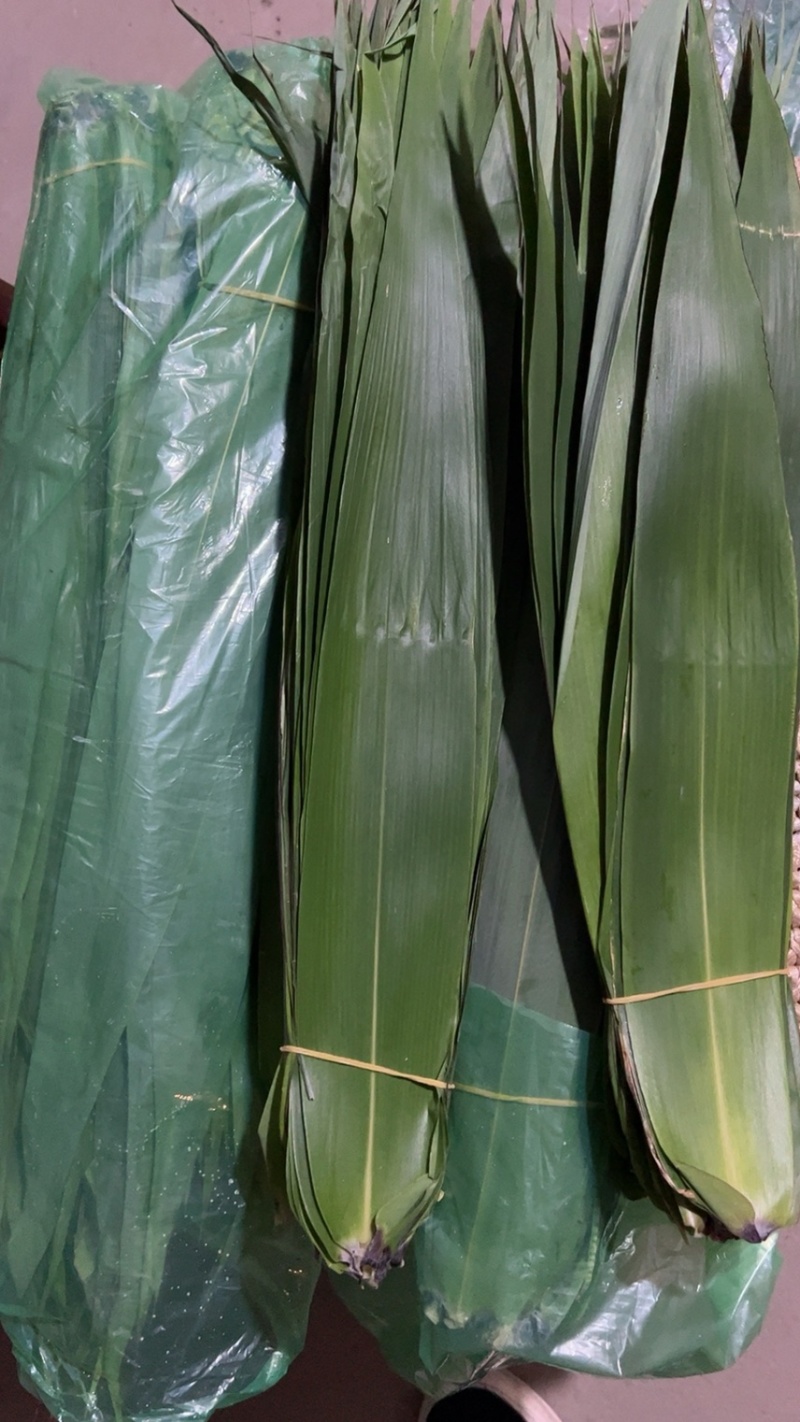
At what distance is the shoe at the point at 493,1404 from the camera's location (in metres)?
0.88

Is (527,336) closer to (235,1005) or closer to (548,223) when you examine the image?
(548,223)

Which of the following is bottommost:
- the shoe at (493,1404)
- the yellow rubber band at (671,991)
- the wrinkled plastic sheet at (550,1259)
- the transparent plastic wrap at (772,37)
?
the shoe at (493,1404)

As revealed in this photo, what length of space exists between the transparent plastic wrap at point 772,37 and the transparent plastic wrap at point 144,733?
305mm

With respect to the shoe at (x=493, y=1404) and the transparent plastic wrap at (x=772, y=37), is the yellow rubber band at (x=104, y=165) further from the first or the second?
the shoe at (x=493, y=1404)

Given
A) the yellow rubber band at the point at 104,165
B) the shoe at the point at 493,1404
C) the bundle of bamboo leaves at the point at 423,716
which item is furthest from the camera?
the shoe at the point at 493,1404

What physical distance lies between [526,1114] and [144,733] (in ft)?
1.14

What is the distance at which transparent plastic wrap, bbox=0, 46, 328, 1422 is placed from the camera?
0.63 metres

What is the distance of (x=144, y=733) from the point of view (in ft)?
2.05

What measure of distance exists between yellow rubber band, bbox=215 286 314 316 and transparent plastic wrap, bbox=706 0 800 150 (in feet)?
1.13

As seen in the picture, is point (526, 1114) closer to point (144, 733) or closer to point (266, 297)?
point (144, 733)

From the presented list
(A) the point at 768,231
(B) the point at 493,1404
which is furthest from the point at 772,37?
(B) the point at 493,1404

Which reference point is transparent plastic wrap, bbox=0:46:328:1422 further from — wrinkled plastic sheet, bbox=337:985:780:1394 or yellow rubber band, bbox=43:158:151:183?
wrinkled plastic sheet, bbox=337:985:780:1394

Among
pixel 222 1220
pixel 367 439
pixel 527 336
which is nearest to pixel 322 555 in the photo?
pixel 367 439

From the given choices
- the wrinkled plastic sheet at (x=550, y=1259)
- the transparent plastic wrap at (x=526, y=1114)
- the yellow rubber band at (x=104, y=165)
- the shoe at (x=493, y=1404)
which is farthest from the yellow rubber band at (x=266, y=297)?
the shoe at (x=493, y=1404)
